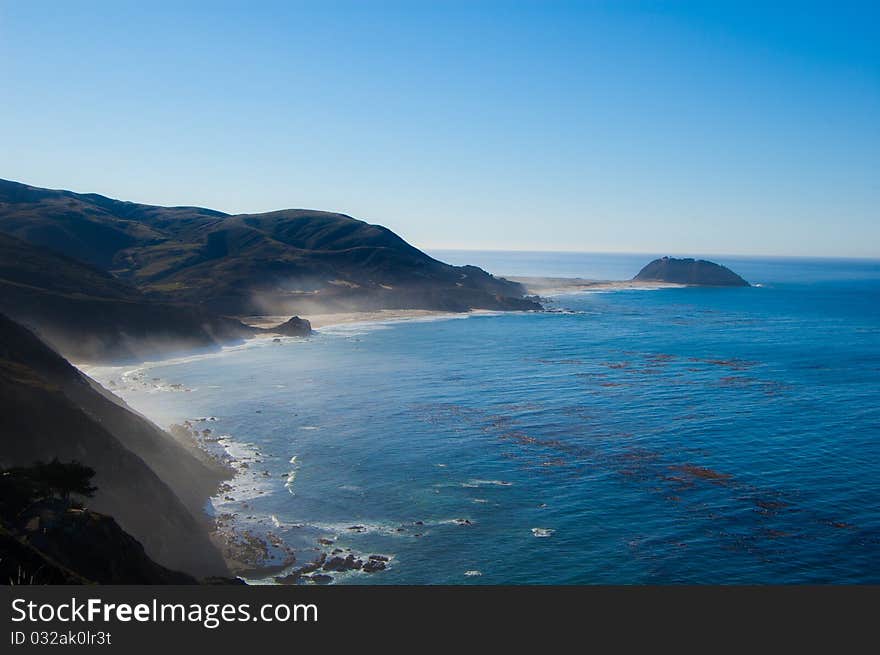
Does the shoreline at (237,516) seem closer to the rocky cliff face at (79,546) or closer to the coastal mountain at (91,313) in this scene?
the rocky cliff face at (79,546)

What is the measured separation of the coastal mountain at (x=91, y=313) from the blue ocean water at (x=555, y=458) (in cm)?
1317

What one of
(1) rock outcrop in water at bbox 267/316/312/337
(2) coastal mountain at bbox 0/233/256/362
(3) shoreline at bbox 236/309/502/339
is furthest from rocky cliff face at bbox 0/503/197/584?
(3) shoreline at bbox 236/309/502/339

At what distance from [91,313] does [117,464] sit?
8499cm

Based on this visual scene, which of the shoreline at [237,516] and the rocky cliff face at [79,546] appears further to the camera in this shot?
the shoreline at [237,516]

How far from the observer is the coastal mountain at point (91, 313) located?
355 feet

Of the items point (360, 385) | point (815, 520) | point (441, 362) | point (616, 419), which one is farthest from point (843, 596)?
point (441, 362)

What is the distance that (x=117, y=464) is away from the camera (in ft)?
141

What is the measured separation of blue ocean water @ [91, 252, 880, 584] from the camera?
4078 cm

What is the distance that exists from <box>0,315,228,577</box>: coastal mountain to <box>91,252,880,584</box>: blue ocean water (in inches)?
211

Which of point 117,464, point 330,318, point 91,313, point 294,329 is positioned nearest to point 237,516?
point 117,464

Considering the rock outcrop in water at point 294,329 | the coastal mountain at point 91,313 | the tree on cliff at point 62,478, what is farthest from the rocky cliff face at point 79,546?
the rock outcrop in water at point 294,329

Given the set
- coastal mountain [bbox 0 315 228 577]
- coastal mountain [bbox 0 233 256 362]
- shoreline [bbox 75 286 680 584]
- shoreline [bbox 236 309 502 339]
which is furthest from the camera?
Answer: shoreline [bbox 236 309 502 339]

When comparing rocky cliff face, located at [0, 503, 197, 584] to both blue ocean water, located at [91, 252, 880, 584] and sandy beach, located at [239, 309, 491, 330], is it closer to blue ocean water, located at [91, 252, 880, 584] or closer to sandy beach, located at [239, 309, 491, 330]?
blue ocean water, located at [91, 252, 880, 584]

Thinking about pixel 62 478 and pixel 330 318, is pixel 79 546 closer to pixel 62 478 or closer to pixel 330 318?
pixel 62 478
